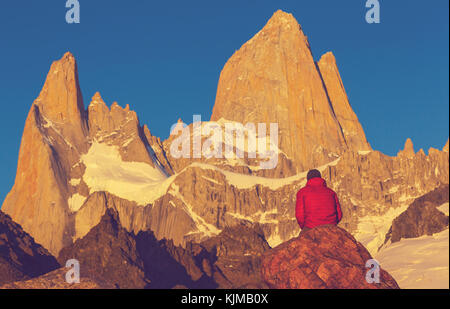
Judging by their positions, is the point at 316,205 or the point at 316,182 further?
the point at 316,182

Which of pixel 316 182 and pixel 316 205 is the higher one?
pixel 316 182

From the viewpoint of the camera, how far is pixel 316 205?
258 ft

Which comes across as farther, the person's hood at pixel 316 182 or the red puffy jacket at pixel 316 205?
the person's hood at pixel 316 182

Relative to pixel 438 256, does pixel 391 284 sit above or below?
below

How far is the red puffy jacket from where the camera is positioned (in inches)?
3100

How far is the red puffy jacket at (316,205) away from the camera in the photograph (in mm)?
78750

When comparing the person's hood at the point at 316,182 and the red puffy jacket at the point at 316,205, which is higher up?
the person's hood at the point at 316,182

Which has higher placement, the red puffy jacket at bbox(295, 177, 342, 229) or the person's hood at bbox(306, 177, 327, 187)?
the person's hood at bbox(306, 177, 327, 187)

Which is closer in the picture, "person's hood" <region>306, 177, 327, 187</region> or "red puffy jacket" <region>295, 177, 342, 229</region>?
"red puffy jacket" <region>295, 177, 342, 229</region>
